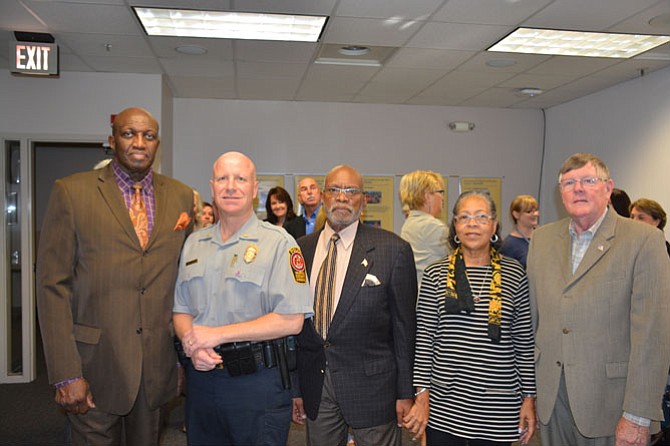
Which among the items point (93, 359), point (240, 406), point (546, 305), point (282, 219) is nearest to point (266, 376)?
point (240, 406)

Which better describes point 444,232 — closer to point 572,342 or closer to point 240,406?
point 572,342

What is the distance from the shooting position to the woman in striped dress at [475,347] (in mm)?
2152

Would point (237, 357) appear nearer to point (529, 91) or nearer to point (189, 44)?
point (189, 44)

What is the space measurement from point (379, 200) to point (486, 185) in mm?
1490

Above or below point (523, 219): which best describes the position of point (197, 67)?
above

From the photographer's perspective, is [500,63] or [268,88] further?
[268,88]

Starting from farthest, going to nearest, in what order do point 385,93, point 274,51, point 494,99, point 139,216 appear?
point 494,99
point 385,93
point 274,51
point 139,216

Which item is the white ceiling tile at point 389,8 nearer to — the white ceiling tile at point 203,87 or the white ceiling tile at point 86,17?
the white ceiling tile at point 86,17

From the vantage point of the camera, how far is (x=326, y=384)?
2.28 metres

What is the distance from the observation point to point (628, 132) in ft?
19.4

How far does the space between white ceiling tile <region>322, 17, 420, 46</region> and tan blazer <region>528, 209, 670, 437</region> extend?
2524 millimetres

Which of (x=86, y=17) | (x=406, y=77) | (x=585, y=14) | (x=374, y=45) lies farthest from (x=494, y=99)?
(x=86, y=17)

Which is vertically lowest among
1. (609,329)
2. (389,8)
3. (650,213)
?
(609,329)

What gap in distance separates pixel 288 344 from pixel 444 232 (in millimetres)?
1454
